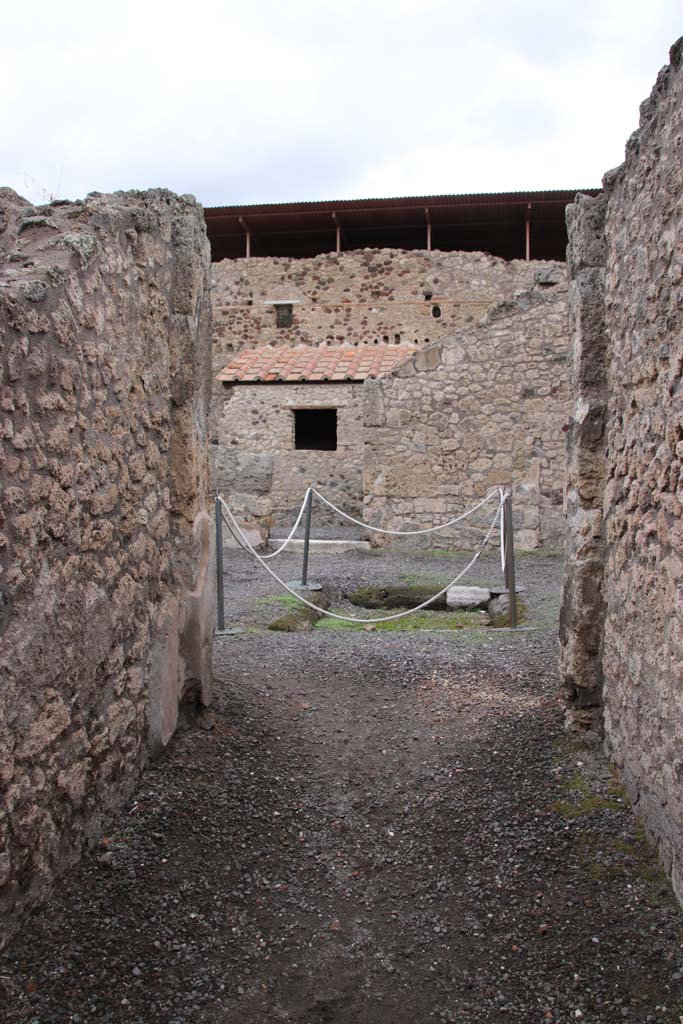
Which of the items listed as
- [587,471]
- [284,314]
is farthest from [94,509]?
[284,314]

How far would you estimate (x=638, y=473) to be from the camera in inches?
129

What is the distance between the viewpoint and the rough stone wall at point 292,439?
1622 centimetres

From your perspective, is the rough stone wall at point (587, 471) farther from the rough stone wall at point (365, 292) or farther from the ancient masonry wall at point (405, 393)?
the rough stone wall at point (365, 292)

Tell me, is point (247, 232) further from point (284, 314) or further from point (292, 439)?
point (292, 439)

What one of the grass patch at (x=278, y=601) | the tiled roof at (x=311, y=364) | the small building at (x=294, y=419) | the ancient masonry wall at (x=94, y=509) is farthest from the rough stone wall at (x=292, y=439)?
the ancient masonry wall at (x=94, y=509)

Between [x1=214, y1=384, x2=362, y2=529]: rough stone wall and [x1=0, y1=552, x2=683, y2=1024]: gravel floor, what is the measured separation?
1156 cm

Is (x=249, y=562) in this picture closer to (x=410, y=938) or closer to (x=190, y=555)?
(x=190, y=555)

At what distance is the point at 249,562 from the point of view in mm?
10883

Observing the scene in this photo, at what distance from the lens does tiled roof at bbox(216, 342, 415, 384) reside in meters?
16.2

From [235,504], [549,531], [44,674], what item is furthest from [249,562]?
[44,674]

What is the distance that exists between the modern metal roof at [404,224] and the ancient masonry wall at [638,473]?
1798 cm

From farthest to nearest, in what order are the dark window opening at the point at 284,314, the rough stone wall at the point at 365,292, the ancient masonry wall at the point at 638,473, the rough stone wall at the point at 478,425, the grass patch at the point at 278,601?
the dark window opening at the point at 284,314 < the rough stone wall at the point at 365,292 < the rough stone wall at the point at 478,425 < the grass patch at the point at 278,601 < the ancient masonry wall at the point at 638,473

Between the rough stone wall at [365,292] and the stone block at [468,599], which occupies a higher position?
the rough stone wall at [365,292]

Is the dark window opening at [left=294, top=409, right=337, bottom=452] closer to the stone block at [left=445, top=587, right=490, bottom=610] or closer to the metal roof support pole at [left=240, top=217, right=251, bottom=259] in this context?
the metal roof support pole at [left=240, top=217, right=251, bottom=259]
